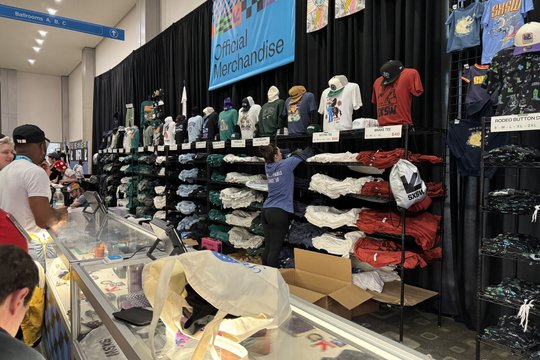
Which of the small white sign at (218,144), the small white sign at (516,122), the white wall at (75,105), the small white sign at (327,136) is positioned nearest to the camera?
the small white sign at (516,122)

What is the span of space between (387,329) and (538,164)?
1.75 meters

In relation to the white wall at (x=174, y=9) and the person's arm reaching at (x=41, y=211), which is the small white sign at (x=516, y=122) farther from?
the white wall at (x=174, y=9)

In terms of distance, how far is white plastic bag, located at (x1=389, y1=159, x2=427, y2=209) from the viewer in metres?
3.03

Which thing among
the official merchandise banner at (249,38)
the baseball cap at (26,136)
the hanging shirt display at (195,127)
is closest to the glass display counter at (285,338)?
the baseball cap at (26,136)

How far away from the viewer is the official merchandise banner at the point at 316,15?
455 centimetres

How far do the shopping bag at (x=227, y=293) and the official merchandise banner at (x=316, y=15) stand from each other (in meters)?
4.03

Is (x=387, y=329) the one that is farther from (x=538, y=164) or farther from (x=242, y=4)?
(x=242, y=4)

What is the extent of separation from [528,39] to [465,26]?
74cm

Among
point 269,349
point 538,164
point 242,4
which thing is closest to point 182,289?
point 269,349

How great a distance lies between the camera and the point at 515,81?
8.85 feet

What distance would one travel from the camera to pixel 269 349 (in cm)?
115

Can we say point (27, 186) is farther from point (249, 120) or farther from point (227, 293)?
point (249, 120)

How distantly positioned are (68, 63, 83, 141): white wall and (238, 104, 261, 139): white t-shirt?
12730 mm

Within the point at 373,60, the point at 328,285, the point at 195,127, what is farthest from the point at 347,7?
the point at 195,127
